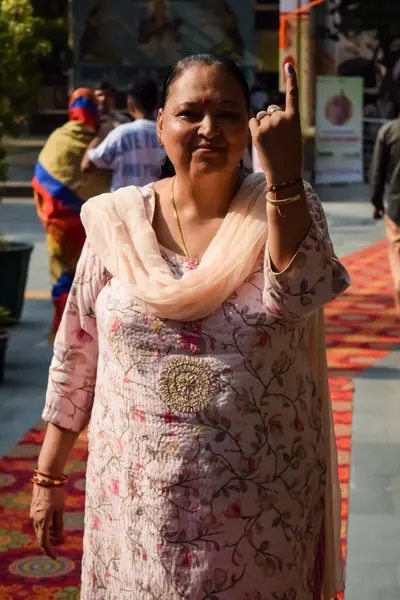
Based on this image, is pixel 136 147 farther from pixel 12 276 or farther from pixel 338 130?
pixel 338 130

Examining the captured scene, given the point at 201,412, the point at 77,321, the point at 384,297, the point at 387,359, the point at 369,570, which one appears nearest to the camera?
the point at 201,412

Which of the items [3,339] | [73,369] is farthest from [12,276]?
[73,369]

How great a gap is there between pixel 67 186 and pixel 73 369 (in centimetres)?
567

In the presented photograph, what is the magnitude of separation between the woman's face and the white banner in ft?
52.6

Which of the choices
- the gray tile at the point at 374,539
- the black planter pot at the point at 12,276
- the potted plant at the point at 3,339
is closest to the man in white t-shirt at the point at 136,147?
the potted plant at the point at 3,339

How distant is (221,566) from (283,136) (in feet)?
2.83

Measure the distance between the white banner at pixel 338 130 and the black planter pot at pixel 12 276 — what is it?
981cm

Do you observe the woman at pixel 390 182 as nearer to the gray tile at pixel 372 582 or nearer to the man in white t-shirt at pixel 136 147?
the man in white t-shirt at pixel 136 147

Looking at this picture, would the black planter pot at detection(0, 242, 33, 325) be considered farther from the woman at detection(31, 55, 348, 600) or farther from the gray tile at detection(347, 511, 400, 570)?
the woman at detection(31, 55, 348, 600)

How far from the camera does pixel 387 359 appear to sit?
329 inches

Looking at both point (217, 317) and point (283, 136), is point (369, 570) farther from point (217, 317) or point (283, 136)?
point (283, 136)

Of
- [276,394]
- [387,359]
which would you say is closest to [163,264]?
[276,394]

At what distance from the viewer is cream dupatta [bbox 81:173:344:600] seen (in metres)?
2.49

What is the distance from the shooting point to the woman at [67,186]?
841 centimetres
